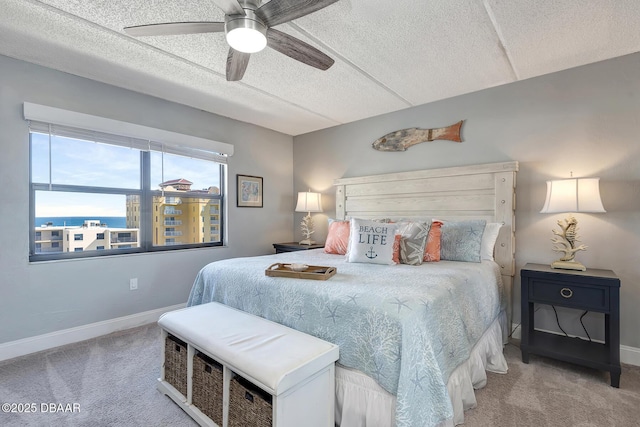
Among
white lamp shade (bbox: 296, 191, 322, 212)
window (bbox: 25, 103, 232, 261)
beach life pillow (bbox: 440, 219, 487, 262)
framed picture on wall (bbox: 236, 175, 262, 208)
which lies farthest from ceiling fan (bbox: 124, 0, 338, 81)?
white lamp shade (bbox: 296, 191, 322, 212)

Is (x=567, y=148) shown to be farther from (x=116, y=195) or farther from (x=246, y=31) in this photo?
(x=116, y=195)

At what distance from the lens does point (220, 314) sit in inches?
78.4

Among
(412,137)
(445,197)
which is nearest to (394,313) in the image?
(445,197)

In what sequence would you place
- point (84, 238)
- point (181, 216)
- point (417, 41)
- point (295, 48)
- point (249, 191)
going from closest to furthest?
1. point (295, 48)
2. point (417, 41)
3. point (84, 238)
4. point (181, 216)
5. point (249, 191)

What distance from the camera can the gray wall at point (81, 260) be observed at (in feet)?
7.98

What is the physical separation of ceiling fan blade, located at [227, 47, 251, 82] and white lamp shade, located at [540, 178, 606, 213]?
2504 millimetres

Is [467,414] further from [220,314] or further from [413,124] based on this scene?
[413,124]

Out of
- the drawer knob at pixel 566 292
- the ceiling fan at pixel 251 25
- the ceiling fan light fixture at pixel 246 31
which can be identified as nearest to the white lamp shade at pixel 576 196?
the drawer knob at pixel 566 292

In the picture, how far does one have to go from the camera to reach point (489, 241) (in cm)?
264

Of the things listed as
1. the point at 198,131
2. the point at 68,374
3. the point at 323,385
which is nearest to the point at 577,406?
the point at 323,385

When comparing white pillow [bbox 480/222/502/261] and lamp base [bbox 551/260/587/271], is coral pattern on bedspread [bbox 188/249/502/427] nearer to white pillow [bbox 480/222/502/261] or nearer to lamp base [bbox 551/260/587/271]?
white pillow [bbox 480/222/502/261]

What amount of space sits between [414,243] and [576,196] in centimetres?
124

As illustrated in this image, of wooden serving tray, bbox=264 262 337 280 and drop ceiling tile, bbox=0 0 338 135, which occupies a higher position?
drop ceiling tile, bbox=0 0 338 135

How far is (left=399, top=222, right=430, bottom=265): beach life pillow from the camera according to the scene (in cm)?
241
